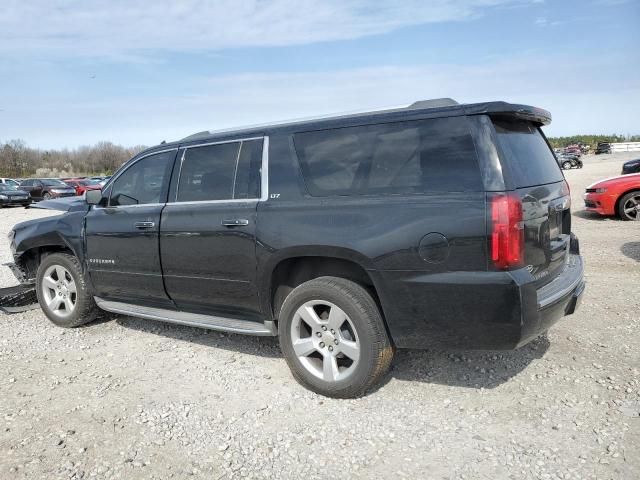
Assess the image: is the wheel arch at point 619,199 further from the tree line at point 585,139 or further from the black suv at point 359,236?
the tree line at point 585,139

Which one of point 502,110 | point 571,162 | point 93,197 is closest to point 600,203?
point 502,110

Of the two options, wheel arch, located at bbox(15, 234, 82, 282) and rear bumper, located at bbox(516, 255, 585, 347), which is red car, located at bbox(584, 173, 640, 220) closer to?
rear bumper, located at bbox(516, 255, 585, 347)

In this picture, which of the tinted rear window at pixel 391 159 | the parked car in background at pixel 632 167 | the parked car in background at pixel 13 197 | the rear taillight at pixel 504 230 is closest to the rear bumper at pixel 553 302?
the rear taillight at pixel 504 230

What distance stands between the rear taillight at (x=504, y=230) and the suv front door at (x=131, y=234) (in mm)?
2753

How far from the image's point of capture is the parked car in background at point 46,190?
2917 centimetres

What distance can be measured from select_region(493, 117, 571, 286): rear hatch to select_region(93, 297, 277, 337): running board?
6.33ft

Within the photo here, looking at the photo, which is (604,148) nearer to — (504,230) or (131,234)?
(131,234)

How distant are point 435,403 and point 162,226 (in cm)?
255

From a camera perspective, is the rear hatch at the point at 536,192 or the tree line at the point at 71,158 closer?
the rear hatch at the point at 536,192

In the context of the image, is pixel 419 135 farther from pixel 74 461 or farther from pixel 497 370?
pixel 74 461

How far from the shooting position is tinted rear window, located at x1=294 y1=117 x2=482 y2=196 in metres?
3.13

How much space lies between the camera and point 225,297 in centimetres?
410

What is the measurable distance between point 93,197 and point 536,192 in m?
3.86

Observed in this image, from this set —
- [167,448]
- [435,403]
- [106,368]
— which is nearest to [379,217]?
[435,403]
